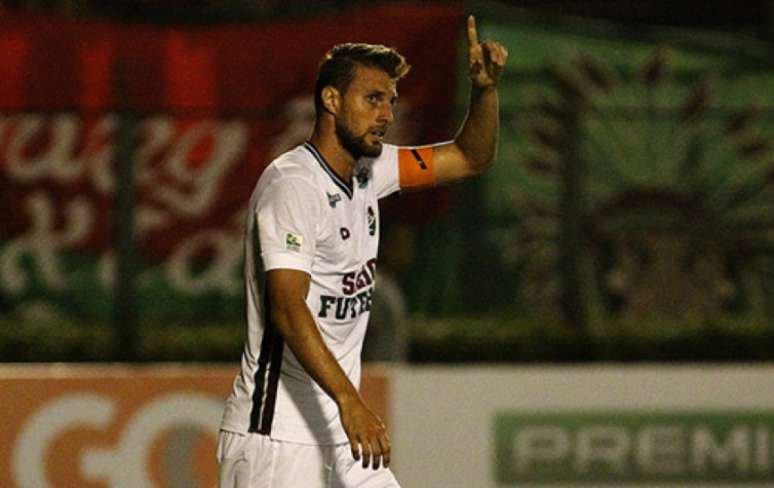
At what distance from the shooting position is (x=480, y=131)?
5.96 meters

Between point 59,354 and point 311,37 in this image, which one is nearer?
point 59,354

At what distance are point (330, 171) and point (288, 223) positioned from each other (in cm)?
29

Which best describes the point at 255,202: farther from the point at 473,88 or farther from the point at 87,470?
the point at 87,470

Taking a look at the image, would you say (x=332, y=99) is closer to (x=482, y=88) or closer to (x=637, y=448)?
(x=482, y=88)

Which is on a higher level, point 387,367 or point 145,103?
point 145,103

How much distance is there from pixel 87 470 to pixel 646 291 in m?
2.93

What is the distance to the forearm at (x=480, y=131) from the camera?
231 inches

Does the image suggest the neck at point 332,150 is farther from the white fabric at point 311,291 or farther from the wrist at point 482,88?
the wrist at point 482,88

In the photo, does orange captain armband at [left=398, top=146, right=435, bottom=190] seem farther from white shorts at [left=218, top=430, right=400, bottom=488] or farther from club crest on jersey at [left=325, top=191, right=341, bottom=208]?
white shorts at [left=218, top=430, right=400, bottom=488]

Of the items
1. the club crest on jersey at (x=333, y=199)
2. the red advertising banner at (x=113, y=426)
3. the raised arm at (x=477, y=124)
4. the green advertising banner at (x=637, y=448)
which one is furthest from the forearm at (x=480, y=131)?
the green advertising banner at (x=637, y=448)

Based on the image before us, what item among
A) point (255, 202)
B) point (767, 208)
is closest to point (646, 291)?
point (767, 208)

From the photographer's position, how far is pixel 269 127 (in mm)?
9539

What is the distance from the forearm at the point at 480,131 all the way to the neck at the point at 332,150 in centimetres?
60

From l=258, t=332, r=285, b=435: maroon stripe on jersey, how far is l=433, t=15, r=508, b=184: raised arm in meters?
0.95
